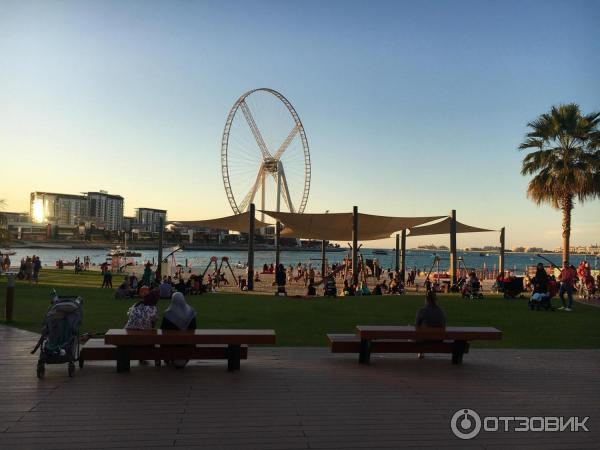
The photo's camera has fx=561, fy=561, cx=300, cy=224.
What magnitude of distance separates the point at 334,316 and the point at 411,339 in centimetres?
543

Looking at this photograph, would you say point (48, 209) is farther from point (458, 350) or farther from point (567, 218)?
point (458, 350)

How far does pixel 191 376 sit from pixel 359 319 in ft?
20.0

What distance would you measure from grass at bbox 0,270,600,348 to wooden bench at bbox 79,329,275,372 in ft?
7.28

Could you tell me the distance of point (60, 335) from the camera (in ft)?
18.4

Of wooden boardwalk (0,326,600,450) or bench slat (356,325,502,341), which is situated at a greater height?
bench slat (356,325,502,341)

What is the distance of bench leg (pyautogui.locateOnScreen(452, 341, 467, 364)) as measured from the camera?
668 cm

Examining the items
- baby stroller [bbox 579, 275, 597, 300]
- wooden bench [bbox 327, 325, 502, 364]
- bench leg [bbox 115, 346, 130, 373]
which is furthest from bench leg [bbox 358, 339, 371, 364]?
baby stroller [bbox 579, 275, 597, 300]

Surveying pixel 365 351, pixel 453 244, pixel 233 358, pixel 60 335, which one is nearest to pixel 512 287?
pixel 453 244

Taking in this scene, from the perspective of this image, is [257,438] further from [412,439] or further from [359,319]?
[359,319]

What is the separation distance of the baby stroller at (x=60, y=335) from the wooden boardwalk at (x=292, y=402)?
195mm

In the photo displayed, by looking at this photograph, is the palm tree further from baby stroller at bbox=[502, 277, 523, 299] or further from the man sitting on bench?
the man sitting on bench

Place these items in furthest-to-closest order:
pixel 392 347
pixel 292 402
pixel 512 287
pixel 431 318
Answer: pixel 512 287 → pixel 431 318 → pixel 392 347 → pixel 292 402

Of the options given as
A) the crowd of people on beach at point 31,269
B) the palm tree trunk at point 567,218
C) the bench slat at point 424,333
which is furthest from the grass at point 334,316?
the palm tree trunk at point 567,218

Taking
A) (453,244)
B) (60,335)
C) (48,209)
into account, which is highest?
(48,209)
